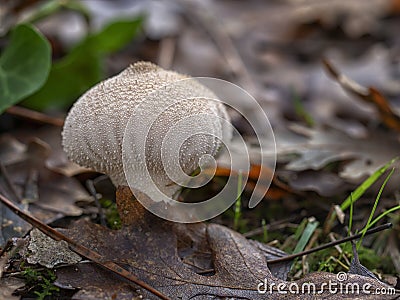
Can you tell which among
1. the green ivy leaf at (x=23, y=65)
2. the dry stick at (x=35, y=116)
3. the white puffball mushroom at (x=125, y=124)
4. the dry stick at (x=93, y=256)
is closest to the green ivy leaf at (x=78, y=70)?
the dry stick at (x=35, y=116)

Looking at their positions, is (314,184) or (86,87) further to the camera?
(86,87)

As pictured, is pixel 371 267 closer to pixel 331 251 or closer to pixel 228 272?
pixel 331 251

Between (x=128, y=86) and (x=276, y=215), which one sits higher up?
(x=128, y=86)

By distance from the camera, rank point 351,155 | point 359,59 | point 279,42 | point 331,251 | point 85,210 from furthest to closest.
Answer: point 279,42, point 359,59, point 351,155, point 85,210, point 331,251

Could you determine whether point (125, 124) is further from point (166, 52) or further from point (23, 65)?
point (166, 52)

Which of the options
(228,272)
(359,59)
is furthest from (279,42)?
(228,272)

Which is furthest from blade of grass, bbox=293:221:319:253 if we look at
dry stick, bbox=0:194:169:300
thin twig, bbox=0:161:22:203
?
thin twig, bbox=0:161:22:203
